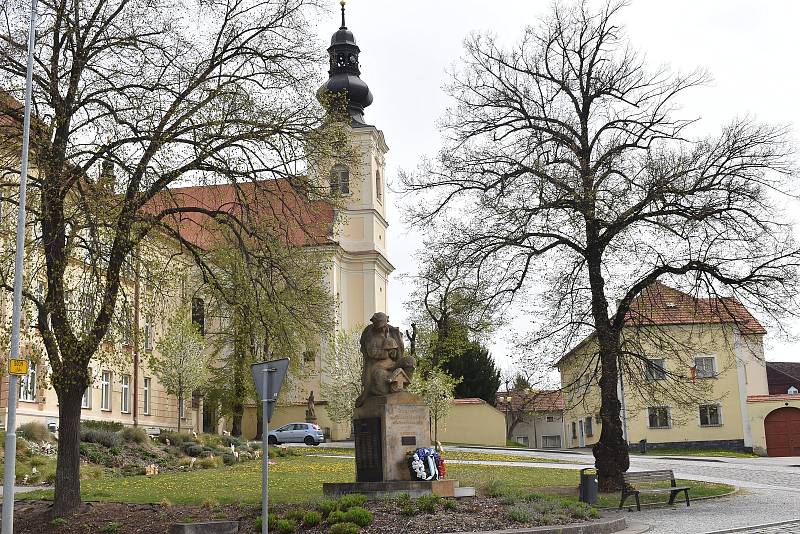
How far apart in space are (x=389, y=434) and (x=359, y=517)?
3364 mm

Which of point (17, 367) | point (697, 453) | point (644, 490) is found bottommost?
point (697, 453)

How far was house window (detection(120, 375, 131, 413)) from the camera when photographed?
A: 1759 inches

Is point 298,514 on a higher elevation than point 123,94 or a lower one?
lower

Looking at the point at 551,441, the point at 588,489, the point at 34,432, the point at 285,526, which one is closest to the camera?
the point at 285,526

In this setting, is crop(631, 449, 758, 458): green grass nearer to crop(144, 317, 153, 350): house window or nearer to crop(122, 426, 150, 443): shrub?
crop(144, 317, 153, 350): house window

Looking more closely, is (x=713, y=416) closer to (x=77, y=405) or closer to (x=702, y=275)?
(x=702, y=275)

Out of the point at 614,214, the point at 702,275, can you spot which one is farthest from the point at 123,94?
the point at 702,275

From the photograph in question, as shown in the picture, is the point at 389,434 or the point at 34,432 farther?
the point at 34,432

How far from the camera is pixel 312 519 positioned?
14.5 m

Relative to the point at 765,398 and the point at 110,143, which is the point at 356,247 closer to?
the point at 765,398

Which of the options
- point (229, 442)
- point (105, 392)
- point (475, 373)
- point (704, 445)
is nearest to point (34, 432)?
point (229, 442)

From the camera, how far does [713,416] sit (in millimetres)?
49906

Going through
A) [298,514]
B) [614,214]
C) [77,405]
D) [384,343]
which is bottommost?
[298,514]

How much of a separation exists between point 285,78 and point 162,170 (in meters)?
3.14
